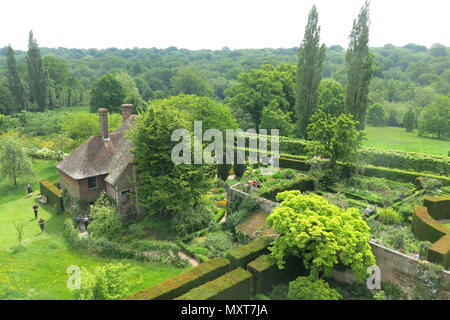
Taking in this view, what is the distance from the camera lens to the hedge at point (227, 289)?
1561 centimetres

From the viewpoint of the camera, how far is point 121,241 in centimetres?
2341

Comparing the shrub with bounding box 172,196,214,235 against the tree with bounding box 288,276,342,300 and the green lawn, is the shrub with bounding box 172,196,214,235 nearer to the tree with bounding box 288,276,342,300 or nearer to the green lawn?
the tree with bounding box 288,276,342,300

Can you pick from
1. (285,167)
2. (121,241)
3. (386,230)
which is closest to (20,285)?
(121,241)

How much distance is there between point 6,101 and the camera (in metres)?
74.1

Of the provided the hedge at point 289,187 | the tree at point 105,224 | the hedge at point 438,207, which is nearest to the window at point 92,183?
the tree at point 105,224

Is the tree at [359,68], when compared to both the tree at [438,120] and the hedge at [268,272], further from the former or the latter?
the tree at [438,120]

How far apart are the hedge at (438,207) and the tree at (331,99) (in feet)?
93.5

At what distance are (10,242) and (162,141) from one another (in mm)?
13109

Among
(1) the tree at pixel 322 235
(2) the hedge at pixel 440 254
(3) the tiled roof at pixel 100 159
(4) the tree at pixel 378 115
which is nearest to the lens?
(1) the tree at pixel 322 235

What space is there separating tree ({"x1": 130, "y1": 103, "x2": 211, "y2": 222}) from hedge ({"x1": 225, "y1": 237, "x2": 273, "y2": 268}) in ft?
22.7

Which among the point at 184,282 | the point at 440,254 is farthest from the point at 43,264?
the point at 440,254
